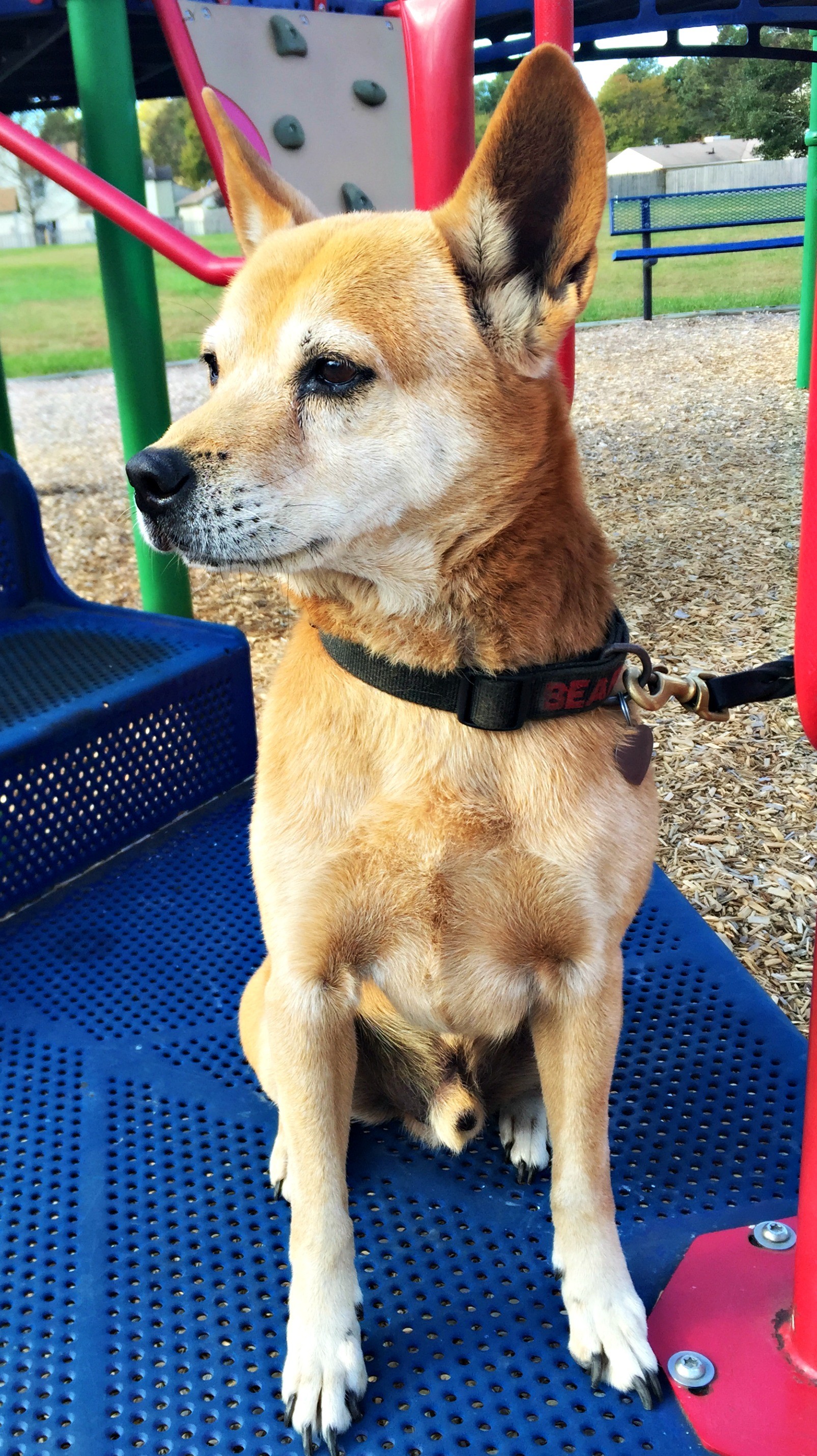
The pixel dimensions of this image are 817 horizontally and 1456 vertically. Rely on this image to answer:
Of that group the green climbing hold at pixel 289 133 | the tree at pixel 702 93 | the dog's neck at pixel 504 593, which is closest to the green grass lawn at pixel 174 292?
the tree at pixel 702 93

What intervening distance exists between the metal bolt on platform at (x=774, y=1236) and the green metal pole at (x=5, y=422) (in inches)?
125

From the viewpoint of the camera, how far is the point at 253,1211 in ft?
4.77

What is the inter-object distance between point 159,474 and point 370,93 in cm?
297

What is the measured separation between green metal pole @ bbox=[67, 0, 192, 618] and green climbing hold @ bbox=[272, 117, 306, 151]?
0.42 meters

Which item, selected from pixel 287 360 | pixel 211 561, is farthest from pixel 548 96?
pixel 211 561

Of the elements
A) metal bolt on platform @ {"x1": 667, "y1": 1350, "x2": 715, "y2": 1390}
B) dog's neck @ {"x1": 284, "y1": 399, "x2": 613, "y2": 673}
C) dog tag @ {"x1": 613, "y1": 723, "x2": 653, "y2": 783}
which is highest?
dog's neck @ {"x1": 284, "y1": 399, "x2": 613, "y2": 673}

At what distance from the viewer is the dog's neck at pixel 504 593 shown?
118 centimetres

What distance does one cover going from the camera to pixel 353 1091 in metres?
1.49

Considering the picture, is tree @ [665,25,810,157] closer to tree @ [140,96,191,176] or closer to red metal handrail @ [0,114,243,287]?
tree @ [140,96,191,176]

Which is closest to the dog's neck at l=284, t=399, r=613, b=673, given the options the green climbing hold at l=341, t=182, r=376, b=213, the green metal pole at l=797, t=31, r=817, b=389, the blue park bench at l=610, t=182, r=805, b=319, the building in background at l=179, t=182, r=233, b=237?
the green climbing hold at l=341, t=182, r=376, b=213

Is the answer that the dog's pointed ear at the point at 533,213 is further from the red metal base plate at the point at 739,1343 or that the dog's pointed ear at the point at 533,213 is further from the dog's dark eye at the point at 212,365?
the red metal base plate at the point at 739,1343

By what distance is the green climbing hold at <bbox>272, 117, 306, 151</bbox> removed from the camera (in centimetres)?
326

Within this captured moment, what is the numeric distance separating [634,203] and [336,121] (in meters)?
8.99

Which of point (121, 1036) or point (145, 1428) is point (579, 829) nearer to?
point (145, 1428)
